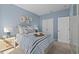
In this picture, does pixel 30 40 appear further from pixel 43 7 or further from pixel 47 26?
pixel 43 7

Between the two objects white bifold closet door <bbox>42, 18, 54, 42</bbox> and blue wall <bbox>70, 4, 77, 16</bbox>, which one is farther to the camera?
white bifold closet door <bbox>42, 18, 54, 42</bbox>

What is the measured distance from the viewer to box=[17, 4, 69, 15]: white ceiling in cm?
155

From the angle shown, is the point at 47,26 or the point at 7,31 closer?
the point at 7,31

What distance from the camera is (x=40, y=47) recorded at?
1.62m

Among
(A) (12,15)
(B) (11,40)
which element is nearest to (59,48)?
(B) (11,40)

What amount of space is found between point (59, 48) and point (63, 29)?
0.34 meters

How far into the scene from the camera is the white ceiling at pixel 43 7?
1.55 meters

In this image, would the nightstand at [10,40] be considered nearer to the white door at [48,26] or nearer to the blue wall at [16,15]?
the blue wall at [16,15]

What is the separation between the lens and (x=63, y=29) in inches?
63.7

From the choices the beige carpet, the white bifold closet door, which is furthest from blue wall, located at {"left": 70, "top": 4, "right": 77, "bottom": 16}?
the beige carpet

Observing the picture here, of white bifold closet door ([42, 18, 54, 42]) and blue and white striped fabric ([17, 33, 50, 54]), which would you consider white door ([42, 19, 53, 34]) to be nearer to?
white bifold closet door ([42, 18, 54, 42])

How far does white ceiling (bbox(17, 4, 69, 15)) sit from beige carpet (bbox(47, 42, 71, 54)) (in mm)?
593
